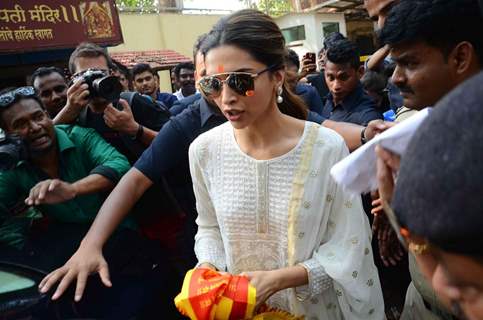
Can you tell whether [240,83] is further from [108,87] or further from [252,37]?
[108,87]

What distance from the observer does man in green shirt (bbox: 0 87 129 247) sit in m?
1.72

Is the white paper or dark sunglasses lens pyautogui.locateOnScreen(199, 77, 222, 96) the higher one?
dark sunglasses lens pyautogui.locateOnScreen(199, 77, 222, 96)

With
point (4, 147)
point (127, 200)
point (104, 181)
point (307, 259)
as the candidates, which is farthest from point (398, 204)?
point (4, 147)

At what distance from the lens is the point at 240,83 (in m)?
1.35

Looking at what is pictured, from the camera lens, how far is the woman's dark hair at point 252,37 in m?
1.38

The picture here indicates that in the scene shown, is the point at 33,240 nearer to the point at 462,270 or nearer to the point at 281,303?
the point at 281,303

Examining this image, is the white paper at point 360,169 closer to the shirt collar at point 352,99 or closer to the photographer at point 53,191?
the photographer at point 53,191

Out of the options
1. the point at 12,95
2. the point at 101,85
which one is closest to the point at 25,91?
the point at 12,95

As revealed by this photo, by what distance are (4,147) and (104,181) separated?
42 centimetres

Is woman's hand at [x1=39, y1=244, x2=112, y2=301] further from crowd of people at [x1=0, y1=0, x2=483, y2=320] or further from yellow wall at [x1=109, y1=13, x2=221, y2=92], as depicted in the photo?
yellow wall at [x1=109, y1=13, x2=221, y2=92]

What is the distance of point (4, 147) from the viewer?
1.60 m

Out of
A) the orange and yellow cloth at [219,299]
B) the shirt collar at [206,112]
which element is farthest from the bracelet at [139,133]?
the orange and yellow cloth at [219,299]

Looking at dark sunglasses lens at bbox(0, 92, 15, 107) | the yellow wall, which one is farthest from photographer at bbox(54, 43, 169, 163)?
the yellow wall

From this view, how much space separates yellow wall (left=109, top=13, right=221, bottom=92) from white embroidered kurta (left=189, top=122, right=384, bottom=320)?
1221cm
